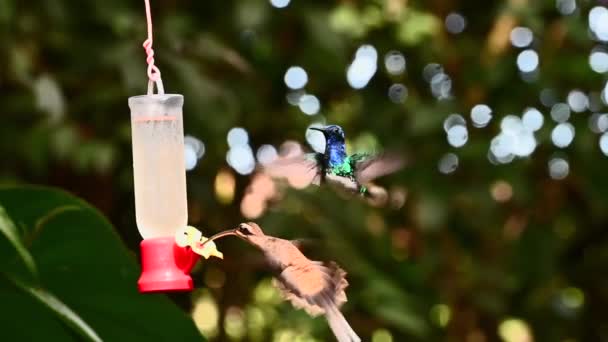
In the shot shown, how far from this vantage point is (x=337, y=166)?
101 cm

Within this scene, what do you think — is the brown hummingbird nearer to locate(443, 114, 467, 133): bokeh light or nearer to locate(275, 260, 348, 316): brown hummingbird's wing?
locate(275, 260, 348, 316): brown hummingbird's wing

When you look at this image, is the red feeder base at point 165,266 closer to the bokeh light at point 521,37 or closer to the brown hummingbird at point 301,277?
the brown hummingbird at point 301,277

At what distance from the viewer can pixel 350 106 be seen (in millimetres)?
2820

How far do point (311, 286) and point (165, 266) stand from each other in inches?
6.9

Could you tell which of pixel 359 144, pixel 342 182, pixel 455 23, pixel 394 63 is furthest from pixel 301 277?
pixel 455 23

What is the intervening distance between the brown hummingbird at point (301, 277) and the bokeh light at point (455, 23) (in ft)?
7.49

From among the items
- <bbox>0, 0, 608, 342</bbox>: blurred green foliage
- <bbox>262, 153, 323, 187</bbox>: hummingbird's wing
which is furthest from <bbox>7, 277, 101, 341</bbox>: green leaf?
<bbox>0, 0, 608, 342</bbox>: blurred green foliage

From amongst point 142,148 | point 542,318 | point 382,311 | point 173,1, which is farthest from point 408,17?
point 142,148

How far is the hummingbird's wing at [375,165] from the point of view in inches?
40.3

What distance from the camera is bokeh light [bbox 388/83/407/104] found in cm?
277

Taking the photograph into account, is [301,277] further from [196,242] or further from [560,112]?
[560,112]

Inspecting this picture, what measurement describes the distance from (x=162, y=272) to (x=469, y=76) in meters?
2.00

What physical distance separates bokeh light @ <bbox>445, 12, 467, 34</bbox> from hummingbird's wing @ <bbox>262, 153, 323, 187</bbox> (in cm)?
205

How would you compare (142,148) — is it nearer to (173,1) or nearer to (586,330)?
(173,1)
